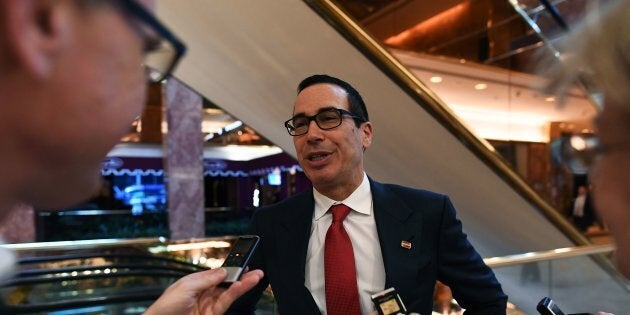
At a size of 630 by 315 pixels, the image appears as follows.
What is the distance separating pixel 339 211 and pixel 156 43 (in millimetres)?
1114

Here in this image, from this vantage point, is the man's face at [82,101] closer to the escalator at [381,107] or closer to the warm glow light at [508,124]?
the escalator at [381,107]

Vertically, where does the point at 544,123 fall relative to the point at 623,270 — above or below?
above

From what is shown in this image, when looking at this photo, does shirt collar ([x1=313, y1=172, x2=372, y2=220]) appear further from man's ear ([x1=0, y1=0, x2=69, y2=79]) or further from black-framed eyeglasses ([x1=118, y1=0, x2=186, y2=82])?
man's ear ([x1=0, y1=0, x2=69, y2=79])

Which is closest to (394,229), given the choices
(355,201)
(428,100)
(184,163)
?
(355,201)

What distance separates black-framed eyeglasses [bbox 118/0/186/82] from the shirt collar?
1.07 m

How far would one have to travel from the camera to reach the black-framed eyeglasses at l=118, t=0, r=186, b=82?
1.77 ft

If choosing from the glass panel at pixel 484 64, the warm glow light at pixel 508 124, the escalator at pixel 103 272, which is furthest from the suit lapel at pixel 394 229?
the warm glow light at pixel 508 124

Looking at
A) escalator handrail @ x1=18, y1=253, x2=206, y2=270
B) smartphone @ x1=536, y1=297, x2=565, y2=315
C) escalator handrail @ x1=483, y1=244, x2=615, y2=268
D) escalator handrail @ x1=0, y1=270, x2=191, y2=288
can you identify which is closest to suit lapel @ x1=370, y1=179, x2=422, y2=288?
smartphone @ x1=536, y1=297, x2=565, y2=315

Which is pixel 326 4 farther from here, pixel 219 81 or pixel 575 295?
pixel 575 295

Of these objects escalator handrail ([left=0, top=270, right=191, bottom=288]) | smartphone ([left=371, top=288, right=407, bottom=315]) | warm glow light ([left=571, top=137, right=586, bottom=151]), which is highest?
warm glow light ([left=571, top=137, right=586, bottom=151])

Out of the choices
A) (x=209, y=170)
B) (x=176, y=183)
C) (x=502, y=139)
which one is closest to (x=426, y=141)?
(x=176, y=183)

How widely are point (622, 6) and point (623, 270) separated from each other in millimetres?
482

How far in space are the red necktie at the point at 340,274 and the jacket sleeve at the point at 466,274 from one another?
313 millimetres

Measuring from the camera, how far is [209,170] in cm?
1088
